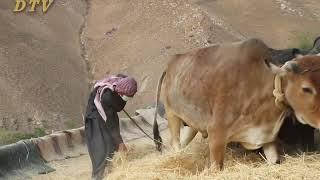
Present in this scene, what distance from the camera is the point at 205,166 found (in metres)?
6.14

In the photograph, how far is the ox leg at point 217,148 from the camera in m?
5.82

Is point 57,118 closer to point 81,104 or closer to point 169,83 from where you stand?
point 81,104

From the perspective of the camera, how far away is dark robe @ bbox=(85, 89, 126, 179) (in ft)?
22.6

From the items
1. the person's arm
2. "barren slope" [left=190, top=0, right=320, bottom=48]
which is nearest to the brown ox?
the person's arm

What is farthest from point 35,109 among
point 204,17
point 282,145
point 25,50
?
point 282,145

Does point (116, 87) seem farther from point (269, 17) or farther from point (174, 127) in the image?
point (269, 17)

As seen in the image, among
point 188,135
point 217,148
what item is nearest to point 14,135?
point 188,135

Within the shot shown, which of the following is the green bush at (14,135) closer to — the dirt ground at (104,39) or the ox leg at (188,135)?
the dirt ground at (104,39)

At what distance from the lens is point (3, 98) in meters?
17.2

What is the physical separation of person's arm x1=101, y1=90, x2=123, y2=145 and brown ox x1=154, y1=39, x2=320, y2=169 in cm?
93

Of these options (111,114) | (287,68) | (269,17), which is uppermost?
(287,68)

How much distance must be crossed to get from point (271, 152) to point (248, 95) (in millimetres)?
562

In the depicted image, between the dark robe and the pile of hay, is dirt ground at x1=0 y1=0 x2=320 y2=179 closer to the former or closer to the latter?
the dark robe

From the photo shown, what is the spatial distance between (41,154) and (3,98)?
353 inches
